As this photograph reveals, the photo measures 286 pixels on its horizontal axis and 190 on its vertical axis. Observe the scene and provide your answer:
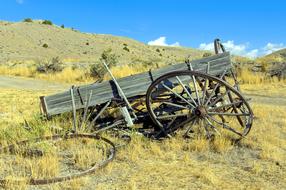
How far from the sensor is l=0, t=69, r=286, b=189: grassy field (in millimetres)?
4715

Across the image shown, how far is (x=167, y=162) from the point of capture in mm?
5578

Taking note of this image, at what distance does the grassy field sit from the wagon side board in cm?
38

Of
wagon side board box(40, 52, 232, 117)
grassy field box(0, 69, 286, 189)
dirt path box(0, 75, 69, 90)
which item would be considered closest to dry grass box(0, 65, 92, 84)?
dirt path box(0, 75, 69, 90)

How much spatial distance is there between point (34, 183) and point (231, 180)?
8.33 ft

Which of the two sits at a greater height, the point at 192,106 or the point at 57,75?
the point at 57,75

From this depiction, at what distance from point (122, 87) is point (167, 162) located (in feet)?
6.53

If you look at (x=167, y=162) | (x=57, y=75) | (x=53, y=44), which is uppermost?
(x=53, y=44)

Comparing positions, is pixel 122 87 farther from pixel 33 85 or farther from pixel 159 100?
pixel 33 85

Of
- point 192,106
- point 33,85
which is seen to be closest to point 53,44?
point 33,85

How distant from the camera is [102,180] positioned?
484 centimetres

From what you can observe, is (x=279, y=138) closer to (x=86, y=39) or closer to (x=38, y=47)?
(x=38, y=47)

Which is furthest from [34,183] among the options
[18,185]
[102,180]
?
[102,180]

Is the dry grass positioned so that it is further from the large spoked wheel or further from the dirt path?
the large spoked wheel

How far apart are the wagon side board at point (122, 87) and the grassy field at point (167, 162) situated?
38cm
